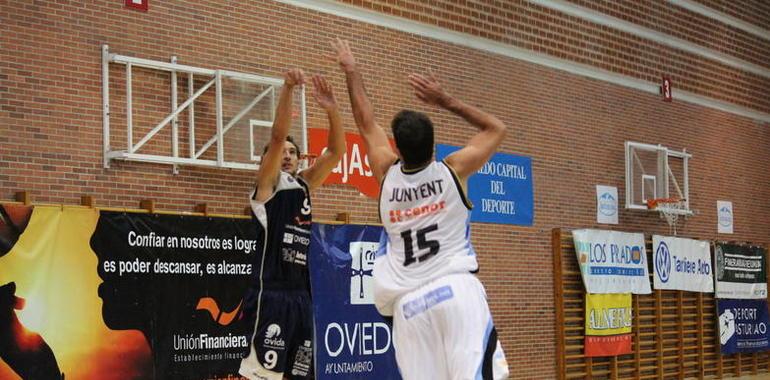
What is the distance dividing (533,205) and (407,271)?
10.6 meters

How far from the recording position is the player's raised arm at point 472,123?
5223 mm

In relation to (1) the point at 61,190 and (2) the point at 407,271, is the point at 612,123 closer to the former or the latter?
(1) the point at 61,190

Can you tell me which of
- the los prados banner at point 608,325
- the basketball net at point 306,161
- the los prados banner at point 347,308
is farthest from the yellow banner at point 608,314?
the basketball net at point 306,161

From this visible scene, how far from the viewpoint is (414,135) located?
199 inches

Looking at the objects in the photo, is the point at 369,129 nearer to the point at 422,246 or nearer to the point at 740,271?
the point at 422,246

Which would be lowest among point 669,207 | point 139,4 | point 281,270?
point 281,270

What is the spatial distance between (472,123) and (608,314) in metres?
11.6

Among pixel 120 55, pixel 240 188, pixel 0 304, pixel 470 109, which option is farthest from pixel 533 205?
pixel 470 109

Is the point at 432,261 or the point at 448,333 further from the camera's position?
the point at 432,261

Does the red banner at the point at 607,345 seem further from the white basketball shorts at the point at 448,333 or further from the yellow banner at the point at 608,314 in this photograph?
the white basketball shorts at the point at 448,333

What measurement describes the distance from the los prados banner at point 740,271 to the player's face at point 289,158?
14048 mm

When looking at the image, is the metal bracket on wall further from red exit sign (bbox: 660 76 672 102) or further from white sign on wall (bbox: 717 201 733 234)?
white sign on wall (bbox: 717 201 733 234)

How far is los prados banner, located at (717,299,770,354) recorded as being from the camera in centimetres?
1889

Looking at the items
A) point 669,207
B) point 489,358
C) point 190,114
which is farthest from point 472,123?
point 669,207
